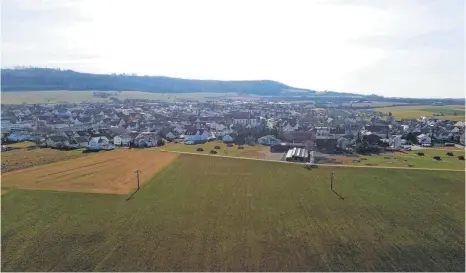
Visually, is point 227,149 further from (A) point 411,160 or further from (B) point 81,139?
(A) point 411,160

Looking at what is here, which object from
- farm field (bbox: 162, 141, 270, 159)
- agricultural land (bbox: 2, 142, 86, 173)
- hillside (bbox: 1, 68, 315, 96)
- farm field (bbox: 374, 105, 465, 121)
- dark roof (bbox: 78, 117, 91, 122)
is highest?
hillside (bbox: 1, 68, 315, 96)

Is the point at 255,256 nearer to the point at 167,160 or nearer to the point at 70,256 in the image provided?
the point at 70,256

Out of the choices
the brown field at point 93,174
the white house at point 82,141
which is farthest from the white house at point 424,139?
the white house at point 82,141

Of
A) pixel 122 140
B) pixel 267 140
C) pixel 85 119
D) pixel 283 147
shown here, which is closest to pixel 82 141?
pixel 122 140

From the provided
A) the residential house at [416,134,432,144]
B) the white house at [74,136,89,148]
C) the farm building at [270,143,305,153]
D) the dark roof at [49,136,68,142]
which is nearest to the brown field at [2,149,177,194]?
the white house at [74,136,89,148]

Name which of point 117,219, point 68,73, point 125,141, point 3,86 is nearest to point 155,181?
point 117,219

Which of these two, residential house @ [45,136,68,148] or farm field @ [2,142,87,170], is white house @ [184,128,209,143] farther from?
residential house @ [45,136,68,148]
